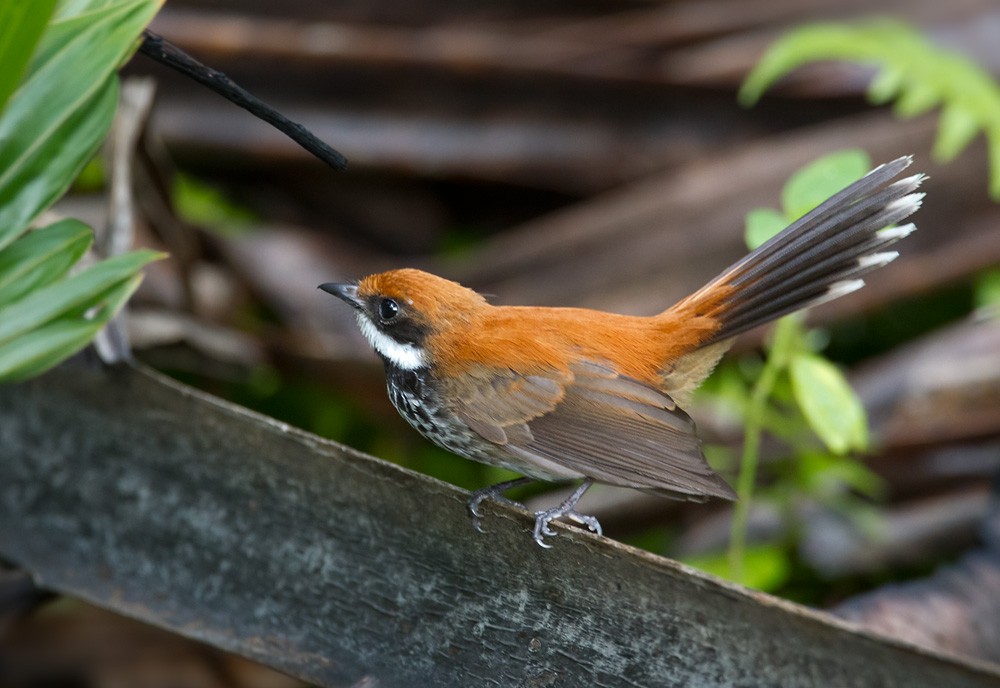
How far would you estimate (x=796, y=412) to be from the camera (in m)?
4.21

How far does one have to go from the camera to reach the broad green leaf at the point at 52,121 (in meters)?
2.43

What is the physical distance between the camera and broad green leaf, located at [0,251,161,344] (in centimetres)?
242

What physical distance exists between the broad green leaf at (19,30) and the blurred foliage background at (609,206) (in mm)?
1080

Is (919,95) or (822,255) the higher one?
(919,95)

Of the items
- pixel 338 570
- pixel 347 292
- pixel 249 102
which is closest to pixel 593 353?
pixel 347 292

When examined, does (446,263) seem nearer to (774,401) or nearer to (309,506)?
(774,401)

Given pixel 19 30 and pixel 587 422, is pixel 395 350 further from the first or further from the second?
pixel 19 30

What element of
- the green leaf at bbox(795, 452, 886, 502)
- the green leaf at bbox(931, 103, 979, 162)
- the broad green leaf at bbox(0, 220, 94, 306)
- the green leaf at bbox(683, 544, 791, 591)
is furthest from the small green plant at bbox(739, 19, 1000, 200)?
the broad green leaf at bbox(0, 220, 94, 306)

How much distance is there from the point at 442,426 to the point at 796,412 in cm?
186

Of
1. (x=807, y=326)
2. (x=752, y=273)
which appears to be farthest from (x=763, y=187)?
(x=752, y=273)

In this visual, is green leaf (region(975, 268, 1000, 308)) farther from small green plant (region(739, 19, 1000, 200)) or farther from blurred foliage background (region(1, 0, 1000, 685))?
small green plant (region(739, 19, 1000, 200))

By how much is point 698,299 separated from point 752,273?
0.17 m

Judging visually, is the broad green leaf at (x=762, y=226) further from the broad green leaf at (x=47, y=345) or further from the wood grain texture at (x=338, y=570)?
the broad green leaf at (x=47, y=345)

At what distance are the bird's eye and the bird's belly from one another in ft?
0.49
